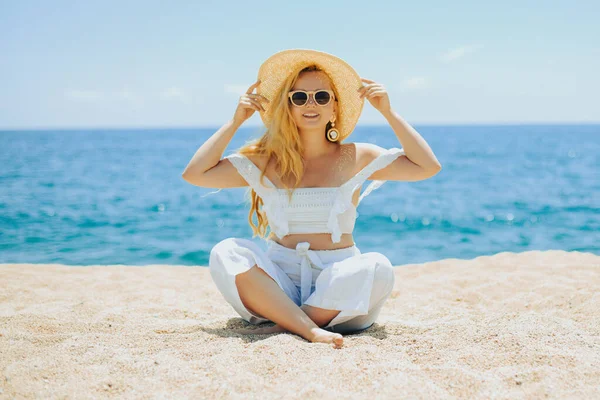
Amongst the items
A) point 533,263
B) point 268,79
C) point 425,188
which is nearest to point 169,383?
point 268,79

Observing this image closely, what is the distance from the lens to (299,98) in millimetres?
4055

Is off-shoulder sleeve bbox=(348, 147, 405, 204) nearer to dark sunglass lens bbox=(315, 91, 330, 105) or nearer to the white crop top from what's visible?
the white crop top

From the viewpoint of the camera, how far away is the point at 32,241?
35.9 ft

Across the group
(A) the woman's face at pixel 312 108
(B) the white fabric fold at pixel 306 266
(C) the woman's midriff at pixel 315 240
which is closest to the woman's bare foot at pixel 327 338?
(B) the white fabric fold at pixel 306 266

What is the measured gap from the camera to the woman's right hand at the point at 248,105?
417 cm

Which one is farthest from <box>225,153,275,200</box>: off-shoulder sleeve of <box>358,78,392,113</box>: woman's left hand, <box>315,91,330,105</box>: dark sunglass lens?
<box>358,78,392,113</box>: woman's left hand

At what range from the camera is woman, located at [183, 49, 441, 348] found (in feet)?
12.1

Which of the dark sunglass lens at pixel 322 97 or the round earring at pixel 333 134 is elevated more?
the dark sunglass lens at pixel 322 97

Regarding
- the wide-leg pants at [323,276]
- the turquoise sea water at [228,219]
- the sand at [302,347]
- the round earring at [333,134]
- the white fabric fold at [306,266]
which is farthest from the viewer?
the turquoise sea water at [228,219]

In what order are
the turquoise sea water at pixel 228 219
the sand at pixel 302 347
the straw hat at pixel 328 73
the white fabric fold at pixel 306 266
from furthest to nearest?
the turquoise sea water at pixel 228 219 < the straw hat at pixel 328 73 < the white fabric fold at pixel 306 266 < the sand at pixel 302 347

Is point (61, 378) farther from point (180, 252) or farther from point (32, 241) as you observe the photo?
point (32, 241)

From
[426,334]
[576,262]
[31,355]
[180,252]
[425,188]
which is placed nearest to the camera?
[31,355]

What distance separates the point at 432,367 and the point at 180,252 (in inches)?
318

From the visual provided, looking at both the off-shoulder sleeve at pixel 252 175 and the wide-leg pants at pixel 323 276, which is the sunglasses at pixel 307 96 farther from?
the wide-leg pants at pixel 323 276
